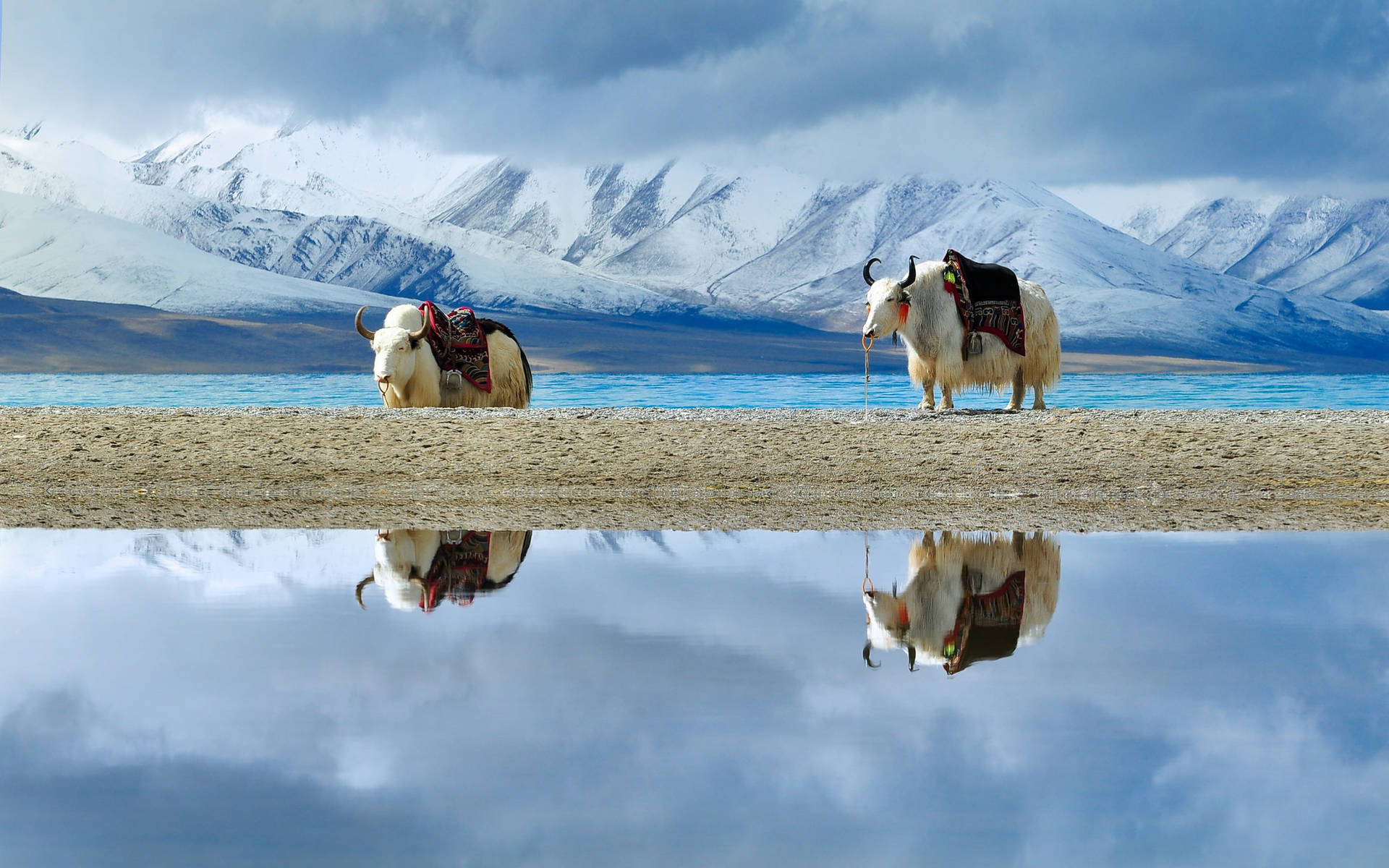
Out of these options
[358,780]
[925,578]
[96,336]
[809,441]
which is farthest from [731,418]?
[96,336]

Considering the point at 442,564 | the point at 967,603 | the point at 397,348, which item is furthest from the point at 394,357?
the point at 967,603

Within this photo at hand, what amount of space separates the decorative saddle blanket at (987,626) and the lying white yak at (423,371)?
33.3ft

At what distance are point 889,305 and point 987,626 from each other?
9371 millimetres

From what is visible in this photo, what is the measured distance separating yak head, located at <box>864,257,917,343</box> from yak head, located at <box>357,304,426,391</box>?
452 centimetres

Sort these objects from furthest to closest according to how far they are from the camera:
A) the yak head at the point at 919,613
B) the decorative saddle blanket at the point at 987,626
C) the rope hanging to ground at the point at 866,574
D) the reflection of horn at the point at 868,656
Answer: the rope hanging to ground at the point at 866,574 < the yak head at the point at 919,613 < the decorative saddle blanket at the point at 987,626 < the reflection of horn at the point at 868,656

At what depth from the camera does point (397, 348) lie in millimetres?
15625

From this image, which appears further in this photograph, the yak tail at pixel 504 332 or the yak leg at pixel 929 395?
the yak tail at pixel 504 332

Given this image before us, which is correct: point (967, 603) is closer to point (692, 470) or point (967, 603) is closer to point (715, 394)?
point (692, 470)

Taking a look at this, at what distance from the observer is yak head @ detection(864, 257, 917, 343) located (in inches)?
567

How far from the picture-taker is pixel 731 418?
46.2 feet

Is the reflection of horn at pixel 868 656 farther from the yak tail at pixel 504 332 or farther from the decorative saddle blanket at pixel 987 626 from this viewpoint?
the yak tail at pixel 504 332

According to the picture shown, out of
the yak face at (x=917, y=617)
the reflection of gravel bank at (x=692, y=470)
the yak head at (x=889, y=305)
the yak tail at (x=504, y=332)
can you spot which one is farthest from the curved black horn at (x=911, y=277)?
the yak face at (x=917, y=617)

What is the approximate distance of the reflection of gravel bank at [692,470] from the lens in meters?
9.80

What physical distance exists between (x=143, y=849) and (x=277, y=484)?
8873mm
